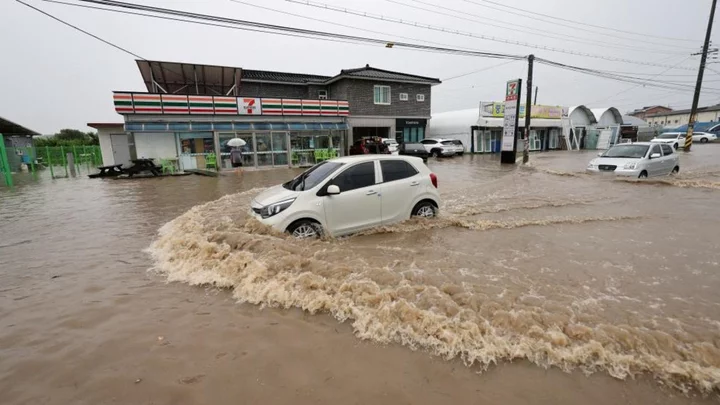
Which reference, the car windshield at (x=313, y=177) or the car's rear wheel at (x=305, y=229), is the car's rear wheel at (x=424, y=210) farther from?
the car's rear wheel at (x=305, y=229)

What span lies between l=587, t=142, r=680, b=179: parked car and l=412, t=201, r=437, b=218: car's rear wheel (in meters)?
9.05

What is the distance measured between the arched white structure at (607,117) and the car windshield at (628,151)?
101 feet

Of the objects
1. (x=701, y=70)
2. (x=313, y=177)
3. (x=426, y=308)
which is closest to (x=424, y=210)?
(x=313, y=177)

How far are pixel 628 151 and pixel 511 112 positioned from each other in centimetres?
966

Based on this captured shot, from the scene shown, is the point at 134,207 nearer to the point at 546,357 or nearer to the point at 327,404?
the point at 327,404

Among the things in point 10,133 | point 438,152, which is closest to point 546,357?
point 438,152

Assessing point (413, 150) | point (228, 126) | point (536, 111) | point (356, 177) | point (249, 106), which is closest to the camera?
point (356, 177)

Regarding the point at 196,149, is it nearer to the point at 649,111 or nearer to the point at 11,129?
the point at 11,129

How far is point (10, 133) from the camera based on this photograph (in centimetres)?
2411

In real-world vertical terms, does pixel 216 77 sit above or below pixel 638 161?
above

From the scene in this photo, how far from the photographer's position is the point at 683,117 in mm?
73625

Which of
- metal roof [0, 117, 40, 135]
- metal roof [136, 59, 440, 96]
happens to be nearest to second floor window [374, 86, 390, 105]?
metal roof [136, 59, 440, 96]

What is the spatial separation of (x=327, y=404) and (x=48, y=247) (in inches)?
260

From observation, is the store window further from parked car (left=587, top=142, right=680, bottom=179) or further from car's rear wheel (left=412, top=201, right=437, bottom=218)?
parked car (left=587, top=142, right=680, bottom=179)
